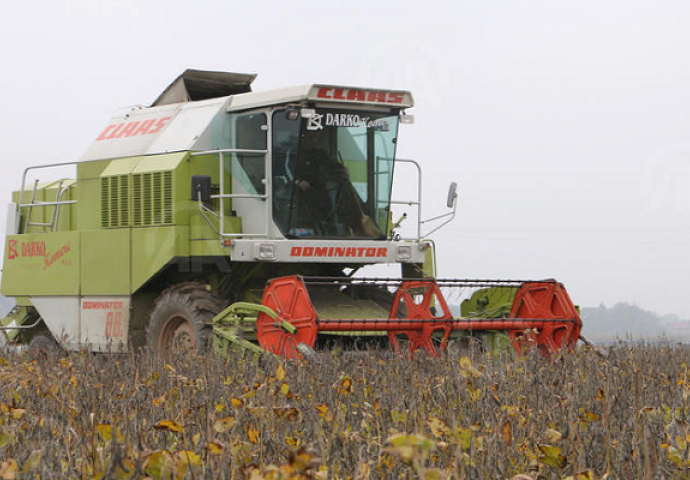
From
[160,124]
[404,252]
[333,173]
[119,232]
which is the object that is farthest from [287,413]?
[160,124]

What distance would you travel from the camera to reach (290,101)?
10055mm

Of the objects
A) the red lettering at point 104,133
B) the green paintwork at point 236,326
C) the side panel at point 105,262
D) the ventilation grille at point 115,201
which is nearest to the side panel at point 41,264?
the side panel at point 105,262

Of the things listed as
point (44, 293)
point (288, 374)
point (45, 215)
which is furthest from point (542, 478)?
point (45, 215)

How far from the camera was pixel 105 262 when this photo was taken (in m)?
11.2

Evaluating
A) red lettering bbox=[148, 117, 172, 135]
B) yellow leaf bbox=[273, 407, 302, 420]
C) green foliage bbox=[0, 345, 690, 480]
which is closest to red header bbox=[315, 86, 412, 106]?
red lettering bbox=[148, 117, 172, 135]

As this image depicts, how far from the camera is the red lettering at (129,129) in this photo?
12.0 meters

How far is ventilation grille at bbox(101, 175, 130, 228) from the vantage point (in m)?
11.2

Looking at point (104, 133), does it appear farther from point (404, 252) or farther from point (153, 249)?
point (404, 252)

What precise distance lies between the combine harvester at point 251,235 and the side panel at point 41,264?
0.13ft

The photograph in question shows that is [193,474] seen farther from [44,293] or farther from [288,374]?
[44,293]

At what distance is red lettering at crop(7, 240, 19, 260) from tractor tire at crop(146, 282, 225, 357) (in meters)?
3.22

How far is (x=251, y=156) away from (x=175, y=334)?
2.02m

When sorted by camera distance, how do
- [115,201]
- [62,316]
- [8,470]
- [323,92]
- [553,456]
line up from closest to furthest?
1. [8,470]
2. [553,456]
3. [323,92]
4. [115,201]
5. [62,316]

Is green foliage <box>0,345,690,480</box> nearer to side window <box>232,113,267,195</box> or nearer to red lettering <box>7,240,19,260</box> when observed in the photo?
side window <box>232,113,267,195</box>
